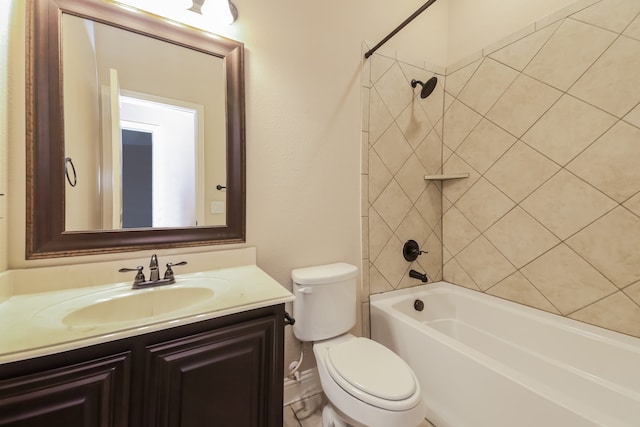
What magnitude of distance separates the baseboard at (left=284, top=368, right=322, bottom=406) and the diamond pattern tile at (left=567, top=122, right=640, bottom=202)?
1842mm

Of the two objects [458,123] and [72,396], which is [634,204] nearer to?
[458,123]

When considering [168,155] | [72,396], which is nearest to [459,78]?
[168,155]

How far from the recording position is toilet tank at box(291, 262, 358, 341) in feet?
4.33

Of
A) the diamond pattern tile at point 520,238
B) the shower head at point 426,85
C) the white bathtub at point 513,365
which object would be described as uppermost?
the shower head at point 426,85

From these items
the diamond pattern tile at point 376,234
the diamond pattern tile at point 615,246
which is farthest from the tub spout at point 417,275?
the diamond pattern tile at point 615,246

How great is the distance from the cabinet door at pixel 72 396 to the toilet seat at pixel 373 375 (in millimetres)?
741

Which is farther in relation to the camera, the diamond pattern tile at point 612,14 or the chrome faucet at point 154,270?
the diamond pattern tile at point 612,14

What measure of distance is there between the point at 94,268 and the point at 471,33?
264cm

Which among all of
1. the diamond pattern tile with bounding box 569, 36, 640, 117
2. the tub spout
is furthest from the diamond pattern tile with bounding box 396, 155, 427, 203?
the diamond pattern tile with bounding box 569, 36, 640, 117

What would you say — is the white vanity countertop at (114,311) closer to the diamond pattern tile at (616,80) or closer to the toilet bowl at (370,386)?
the toilet bowl at (370,386)

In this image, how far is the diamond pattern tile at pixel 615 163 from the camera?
117 centimetres

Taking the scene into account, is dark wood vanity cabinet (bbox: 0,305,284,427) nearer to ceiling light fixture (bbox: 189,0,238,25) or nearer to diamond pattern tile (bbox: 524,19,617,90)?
ceiling light fixture (bbox: 189,0,238,25)

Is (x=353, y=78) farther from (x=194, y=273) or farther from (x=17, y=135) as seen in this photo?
(x=17, y=135)

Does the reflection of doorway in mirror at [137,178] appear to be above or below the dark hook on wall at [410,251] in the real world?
above
